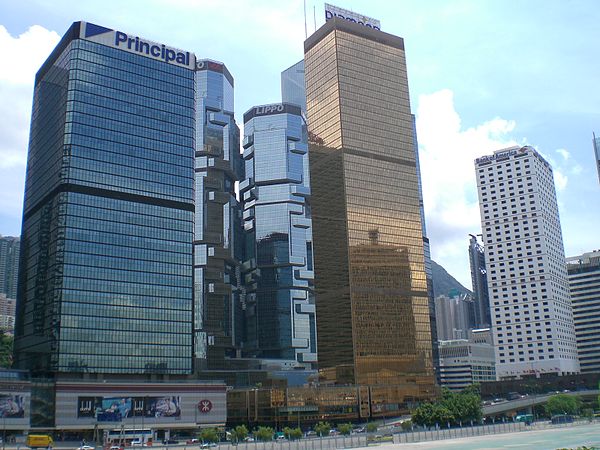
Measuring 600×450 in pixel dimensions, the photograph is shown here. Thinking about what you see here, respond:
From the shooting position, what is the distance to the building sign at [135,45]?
163137mm

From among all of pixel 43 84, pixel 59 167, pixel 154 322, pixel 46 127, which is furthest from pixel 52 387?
pixel 43 84

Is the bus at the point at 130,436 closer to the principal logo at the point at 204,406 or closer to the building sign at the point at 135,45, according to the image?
the principal logo at the point at 204,406

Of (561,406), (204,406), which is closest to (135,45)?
(204,406)

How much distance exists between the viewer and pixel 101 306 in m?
150

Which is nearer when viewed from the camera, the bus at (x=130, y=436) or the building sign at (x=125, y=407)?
the bus at (x=130, y=436)

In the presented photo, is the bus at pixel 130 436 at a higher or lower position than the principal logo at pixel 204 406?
lower

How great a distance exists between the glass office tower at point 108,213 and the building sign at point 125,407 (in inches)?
281

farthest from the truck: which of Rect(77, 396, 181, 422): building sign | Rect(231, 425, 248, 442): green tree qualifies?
Rect(231, 425, 248, 442): green tree

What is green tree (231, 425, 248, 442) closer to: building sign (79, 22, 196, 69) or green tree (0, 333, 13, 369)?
green tree (0, 333, 13, 369)

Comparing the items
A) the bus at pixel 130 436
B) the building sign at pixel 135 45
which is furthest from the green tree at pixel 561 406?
the building sign at pixel 135 45

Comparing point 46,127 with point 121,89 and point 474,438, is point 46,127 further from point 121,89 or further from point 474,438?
point 474,438

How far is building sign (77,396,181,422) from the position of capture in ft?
467

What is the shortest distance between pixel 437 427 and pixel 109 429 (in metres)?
68.7

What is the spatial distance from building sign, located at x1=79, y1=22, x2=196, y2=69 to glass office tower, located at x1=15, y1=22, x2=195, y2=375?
0.85 feet
